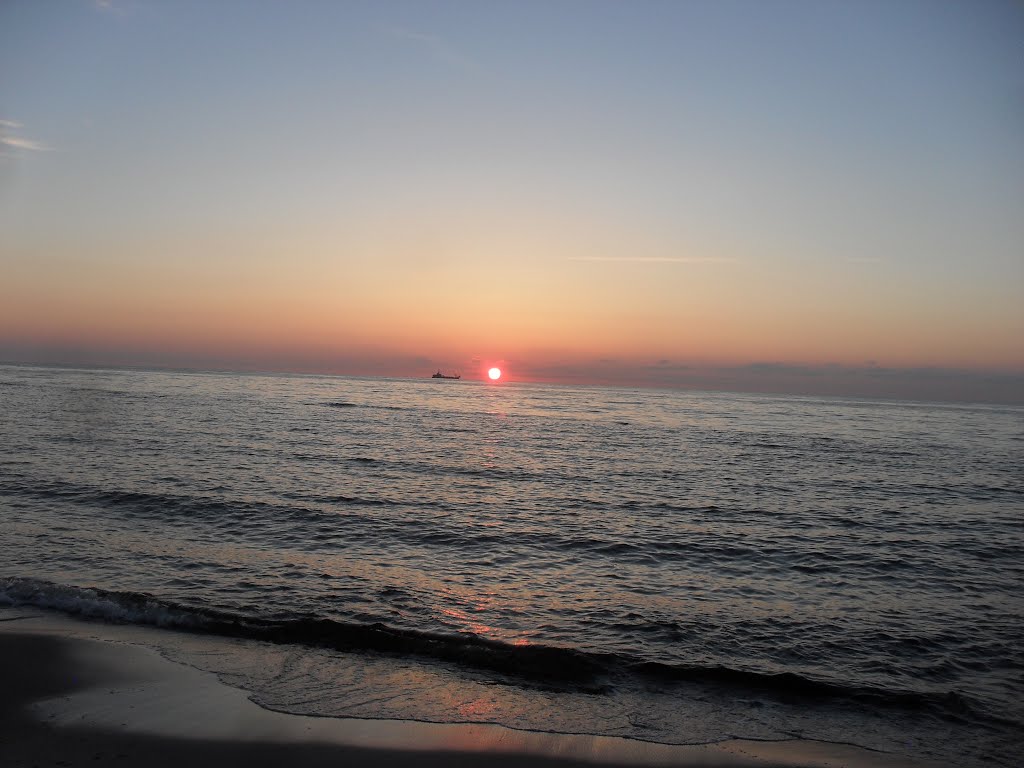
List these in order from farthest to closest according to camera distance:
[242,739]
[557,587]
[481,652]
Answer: [557,587] < [481,652] < [242,739]

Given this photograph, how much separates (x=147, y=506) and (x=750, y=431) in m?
55.0

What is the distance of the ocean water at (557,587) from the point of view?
912cm

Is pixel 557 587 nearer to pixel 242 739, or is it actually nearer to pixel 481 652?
pixel 481 652

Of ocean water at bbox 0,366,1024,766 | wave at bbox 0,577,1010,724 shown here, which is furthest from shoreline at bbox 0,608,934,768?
wave at bbox 0,577,1010,724

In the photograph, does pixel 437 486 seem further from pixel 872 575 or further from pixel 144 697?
pixel 144 697

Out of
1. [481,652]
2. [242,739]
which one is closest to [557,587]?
[481,652]

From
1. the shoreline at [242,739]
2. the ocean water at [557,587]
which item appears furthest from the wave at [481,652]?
the shoreline at [242,739]

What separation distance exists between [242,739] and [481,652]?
4118 millimetres

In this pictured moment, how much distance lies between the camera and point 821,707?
9.32 meters

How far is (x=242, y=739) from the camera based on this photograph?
7.44 m

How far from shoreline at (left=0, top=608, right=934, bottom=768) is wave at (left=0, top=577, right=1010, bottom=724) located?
1736 mm

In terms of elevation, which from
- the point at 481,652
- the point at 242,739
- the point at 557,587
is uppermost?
the point at 242,739

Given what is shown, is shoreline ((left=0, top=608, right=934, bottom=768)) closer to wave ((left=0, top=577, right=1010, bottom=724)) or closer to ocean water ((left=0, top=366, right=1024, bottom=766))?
ocean water ((left=0, top=366, right=1024, bottom=766))

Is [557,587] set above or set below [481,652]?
below
